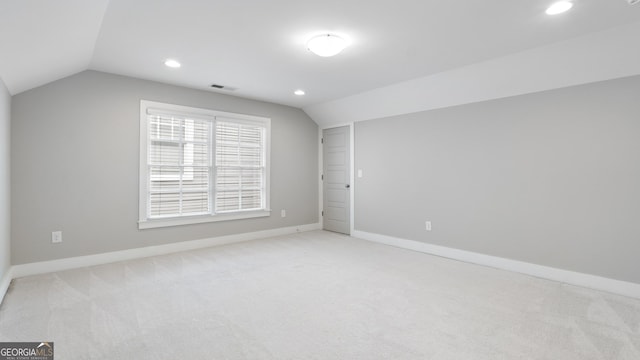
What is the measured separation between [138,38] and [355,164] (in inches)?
148

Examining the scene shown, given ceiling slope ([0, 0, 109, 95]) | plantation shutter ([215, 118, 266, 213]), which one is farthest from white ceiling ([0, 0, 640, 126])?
plantation shutter ([215, 118, 266, 213])

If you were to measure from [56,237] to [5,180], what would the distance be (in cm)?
85

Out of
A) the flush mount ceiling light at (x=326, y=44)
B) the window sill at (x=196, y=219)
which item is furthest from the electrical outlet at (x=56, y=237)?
the flush mount ceiling light at (x=326, y=44)

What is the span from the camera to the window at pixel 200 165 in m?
4.25

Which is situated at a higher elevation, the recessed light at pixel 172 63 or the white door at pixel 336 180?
the recessed light at pixel 172 63

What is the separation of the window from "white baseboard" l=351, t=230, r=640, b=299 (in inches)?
101

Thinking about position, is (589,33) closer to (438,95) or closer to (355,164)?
(438,95)

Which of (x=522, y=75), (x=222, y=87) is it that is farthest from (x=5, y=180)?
(x=522, y=75)

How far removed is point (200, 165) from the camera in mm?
4695

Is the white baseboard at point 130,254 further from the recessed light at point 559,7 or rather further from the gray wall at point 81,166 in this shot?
the recessed light at point 559,7

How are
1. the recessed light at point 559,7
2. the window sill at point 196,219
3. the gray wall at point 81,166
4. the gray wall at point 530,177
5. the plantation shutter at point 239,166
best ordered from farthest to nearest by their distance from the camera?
the plantation shutter at point 239,166, the window sill at point 196,219, the gray wall at point 81,166, the gray wall at point 530,177, the recessed light at point 559,7

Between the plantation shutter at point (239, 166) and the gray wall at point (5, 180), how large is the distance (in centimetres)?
235

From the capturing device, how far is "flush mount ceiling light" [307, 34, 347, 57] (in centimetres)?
281

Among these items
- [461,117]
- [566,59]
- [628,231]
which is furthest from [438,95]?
[628,231]
